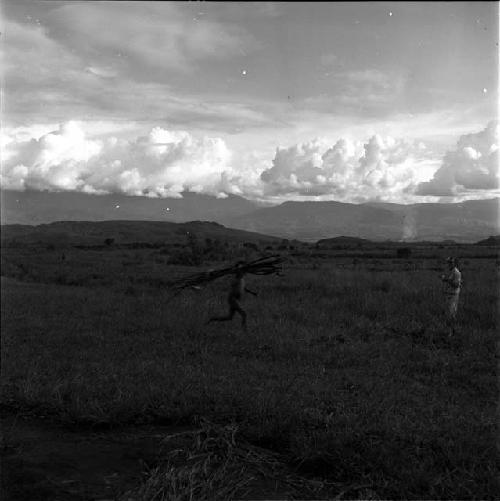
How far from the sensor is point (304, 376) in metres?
10.2

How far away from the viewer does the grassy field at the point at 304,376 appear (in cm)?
640

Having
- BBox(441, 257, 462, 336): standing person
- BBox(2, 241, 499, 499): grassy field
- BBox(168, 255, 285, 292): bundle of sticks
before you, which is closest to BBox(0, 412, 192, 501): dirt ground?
BBox(2, 241, 499, 499): grassy field

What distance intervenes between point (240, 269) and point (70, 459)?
18.6ft

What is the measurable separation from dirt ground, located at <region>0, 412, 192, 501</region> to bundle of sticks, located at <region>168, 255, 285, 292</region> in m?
4.46

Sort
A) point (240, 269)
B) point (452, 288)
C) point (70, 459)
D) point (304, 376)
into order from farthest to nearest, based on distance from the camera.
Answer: point (452, 288)
point (304, 376)
point (70, 459)
point (240, 269)

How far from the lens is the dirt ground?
17.7 feet

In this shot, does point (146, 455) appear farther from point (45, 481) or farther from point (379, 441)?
point (379, 441)

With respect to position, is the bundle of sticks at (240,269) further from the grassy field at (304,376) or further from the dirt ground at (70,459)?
the dirt ground at (70,459)

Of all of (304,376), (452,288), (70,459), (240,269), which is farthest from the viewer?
(452,288)

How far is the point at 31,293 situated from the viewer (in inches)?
890

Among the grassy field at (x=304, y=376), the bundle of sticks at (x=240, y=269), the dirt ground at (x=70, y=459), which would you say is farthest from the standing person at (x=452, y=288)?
the bundle of sticks at (x=240, y=269)

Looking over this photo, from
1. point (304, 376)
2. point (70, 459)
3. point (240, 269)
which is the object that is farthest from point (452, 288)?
point (240, 269)

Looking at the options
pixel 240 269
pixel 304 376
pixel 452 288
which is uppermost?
pixel 240 269

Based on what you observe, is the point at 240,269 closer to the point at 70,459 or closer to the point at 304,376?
the point at 70,459
